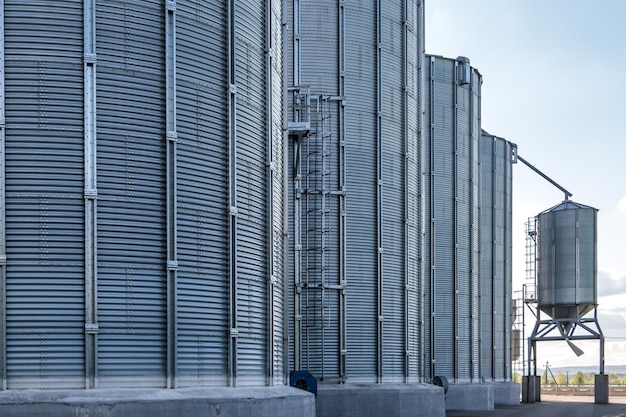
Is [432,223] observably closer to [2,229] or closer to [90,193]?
[90,193]

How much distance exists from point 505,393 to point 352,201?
1412 inches

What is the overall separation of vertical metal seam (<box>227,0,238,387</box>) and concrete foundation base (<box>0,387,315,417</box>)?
40.0 inches

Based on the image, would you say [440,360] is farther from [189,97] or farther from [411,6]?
[189,97]

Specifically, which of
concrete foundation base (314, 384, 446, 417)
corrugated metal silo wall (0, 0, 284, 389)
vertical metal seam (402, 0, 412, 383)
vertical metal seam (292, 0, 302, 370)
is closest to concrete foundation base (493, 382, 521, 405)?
vertical metal seam (402, 0, 412, 383)

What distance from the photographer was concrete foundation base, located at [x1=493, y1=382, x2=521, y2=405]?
74.4 metres

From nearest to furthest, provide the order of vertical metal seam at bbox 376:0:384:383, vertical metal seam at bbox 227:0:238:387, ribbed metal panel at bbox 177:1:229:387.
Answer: ribbed metal panel at bbox 177:1:229:387 → vertical metal seam at bbox 227:0:238:387 → vertical metal seam at bbox 376:0:384:383

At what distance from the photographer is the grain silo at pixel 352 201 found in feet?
140

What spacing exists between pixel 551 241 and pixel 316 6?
40.4 metres

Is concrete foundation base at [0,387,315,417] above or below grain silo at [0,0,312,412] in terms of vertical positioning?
below

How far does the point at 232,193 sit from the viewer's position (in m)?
28.1

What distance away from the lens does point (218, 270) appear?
27547 mm

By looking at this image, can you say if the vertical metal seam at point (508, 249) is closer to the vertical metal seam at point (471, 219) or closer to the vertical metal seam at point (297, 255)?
the vertical metal seam at point (471, 219)

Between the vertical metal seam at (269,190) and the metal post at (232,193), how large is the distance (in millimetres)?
2111

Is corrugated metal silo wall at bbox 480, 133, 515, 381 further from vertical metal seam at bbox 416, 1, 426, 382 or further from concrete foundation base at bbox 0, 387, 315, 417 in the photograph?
concrete foundation base at bbox 0, 387, 315, 417
